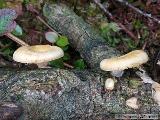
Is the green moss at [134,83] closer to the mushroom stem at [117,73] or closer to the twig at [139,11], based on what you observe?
the mushroom stem at [117,73]

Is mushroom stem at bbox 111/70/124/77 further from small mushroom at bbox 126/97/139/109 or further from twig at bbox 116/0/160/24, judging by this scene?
twig at bbox 116/0/160/24

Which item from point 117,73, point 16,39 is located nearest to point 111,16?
point 16,39

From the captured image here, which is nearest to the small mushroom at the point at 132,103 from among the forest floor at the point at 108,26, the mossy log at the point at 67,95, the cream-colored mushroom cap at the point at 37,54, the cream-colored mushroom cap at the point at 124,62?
the mossy log at the point at 67,95

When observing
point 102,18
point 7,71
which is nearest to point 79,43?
point 102,18

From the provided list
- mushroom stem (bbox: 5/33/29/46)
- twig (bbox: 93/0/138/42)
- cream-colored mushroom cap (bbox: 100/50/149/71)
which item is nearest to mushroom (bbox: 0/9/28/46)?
mushroom stem (bbox: 5/33/29/46)

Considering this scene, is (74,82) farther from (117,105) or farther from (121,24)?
(121,24)

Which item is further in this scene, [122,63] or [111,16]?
[111,16]

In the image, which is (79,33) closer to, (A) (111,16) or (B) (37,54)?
(A) (111,16)
